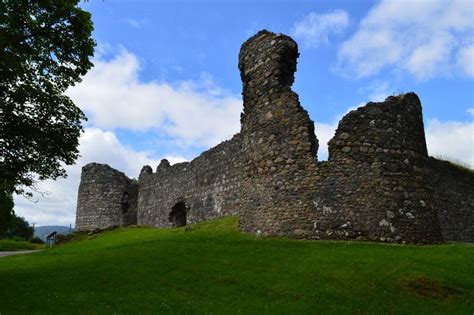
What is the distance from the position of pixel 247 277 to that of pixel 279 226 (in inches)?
179

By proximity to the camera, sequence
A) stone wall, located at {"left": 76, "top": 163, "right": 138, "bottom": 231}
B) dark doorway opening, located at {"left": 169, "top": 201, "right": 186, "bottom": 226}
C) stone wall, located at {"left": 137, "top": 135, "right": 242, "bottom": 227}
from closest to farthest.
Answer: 1. stone wall, located at {"left": 137, "top": 135, "right": 242, "bottom": 227}
2. dark doorway opening, located at {"left": 169, "top": 201, "right": 186, "bottom": 226}
3. stone wall, located at {"left": 76, "top": 163, "right": 138, "bottom": 231}

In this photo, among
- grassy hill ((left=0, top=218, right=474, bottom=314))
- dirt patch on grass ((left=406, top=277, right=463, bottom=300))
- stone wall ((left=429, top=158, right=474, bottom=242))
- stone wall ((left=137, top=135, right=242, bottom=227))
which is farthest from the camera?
stone wall ((left=429, top=158, right=474, bottom=242))

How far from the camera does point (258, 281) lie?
11.4 metres

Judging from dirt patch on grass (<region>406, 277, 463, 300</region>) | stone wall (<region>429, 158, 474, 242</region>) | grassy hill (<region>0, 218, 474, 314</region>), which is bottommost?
dirt patch on grass (<region>406, 277, 463, 300</region>)

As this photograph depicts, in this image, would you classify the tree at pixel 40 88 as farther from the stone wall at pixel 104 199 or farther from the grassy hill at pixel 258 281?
the stone wall at pixel 104 199

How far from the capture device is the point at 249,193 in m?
17.9

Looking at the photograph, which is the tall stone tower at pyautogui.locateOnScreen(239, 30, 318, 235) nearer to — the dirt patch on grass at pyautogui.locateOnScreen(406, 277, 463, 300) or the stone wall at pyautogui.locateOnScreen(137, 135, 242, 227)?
the dirt patch on grass at pyautogui.locateOnScreen(406, 277, 463, 300)

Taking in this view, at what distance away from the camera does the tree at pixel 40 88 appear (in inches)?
569

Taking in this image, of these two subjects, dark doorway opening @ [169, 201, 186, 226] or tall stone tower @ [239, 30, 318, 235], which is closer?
tall stone tower @ [239, 30, 318, 235]

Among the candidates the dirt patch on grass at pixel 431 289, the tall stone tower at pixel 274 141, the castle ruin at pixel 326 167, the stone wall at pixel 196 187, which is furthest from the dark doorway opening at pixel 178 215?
the dirt patch on grass at pixel 431 289

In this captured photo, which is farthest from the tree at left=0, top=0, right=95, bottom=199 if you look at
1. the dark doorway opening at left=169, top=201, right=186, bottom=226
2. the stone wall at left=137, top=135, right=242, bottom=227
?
the dark doorway opening at left=169, top=201, right=186, bottom=226

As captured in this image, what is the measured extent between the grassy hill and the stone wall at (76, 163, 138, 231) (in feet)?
78.2

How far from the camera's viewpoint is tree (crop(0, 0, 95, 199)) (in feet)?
47.4

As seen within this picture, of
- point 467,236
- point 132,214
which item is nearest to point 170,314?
point 467,236
